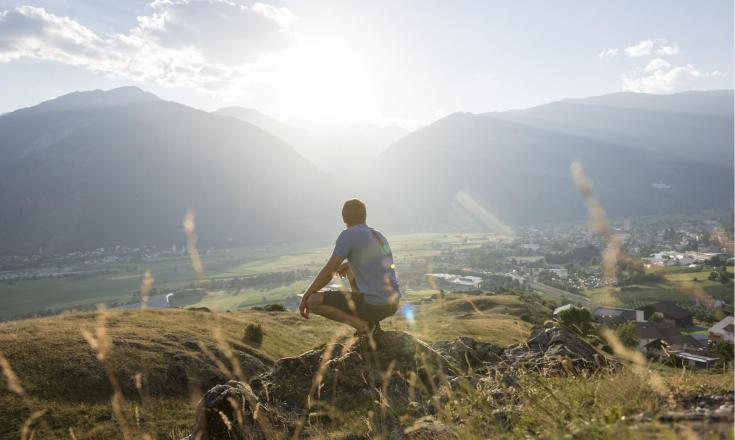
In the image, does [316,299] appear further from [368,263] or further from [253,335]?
[253,335]

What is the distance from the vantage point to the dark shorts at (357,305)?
7957mm

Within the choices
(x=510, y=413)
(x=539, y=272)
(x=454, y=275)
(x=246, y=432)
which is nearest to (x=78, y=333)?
(x=246, y=432)

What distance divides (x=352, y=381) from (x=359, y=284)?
7.01 ft

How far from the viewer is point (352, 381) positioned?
28.4ft

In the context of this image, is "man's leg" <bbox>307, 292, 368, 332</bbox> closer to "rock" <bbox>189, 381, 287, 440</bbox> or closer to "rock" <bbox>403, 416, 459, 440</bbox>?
"rock" <bbox>189, 381, 287, 440</bbox>

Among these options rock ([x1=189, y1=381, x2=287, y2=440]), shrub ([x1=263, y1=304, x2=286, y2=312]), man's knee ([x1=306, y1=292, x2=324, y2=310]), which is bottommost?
shrub ([x1=263, y1=304, x2=286, y2=312])

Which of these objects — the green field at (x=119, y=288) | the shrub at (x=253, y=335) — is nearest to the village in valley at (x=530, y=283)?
the green field at (x=119, y=288)

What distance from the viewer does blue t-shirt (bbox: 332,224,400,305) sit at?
25.9 feet

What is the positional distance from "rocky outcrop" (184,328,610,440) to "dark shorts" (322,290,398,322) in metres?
0.62

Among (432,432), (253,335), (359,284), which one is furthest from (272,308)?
(432,432)

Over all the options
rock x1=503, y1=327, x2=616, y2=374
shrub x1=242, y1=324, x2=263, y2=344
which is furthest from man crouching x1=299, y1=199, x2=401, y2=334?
shrub x1=242, y1=324, x2=263, y2=344

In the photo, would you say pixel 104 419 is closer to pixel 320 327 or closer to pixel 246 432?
pixel 246 432

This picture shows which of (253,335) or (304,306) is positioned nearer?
(304,306)

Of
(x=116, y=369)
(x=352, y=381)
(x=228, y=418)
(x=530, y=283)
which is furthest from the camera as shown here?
(x=530, y=283)
